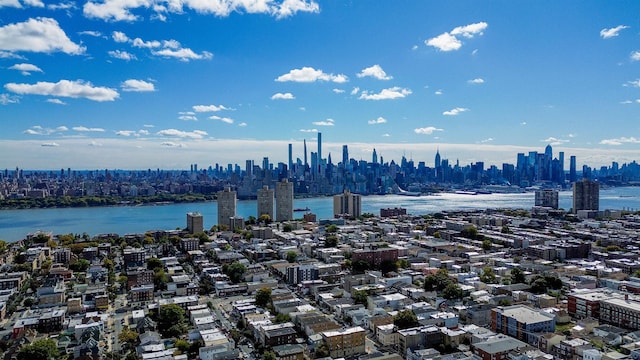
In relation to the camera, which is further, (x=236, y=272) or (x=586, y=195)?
(x=586, y=195)

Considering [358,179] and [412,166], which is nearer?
[358,179]

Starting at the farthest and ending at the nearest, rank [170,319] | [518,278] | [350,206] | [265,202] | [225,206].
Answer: [350,206] < [265,202] < [225,206] < [518,278] < [170,319]

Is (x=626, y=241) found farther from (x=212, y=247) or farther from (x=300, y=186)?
(x=300, y=186)

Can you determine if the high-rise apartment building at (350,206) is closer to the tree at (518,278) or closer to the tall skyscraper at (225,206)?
the tall skyscraper at (225,206)

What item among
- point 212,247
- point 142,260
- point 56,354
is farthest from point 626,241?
point 56,354

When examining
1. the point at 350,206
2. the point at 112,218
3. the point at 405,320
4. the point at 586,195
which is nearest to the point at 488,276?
the point at 405,320

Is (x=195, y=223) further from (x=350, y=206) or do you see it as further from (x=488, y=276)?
(x=488, y=276)
